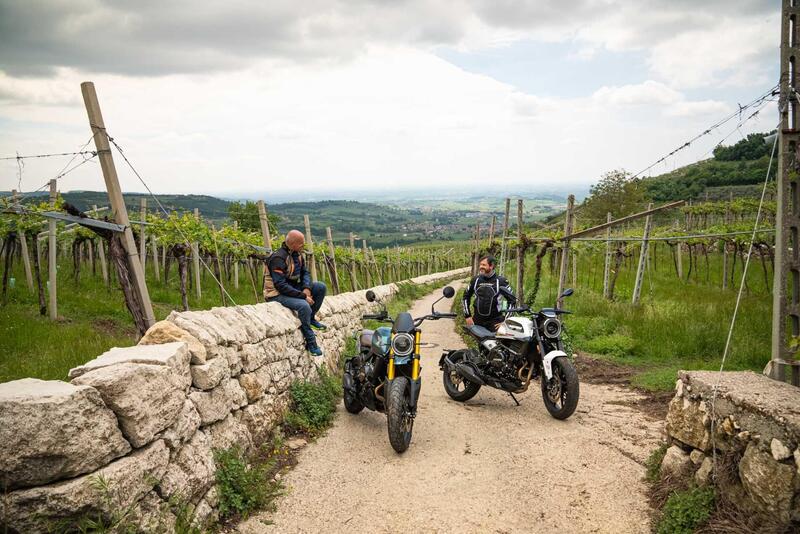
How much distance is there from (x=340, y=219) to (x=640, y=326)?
107004 millimetres

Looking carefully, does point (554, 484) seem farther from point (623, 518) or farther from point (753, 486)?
point (753, 486)

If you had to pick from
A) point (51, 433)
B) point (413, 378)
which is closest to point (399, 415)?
Result: point (413, 378)

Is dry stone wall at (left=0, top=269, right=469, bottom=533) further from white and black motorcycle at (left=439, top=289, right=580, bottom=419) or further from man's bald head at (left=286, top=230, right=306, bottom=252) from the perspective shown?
white and black motorcycle at (left=439, top=289, right=580, bottom=419)

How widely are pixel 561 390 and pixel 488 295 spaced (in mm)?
2184

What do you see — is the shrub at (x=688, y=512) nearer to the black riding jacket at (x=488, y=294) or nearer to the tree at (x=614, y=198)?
the black riding jacket at (x=488, y=294)

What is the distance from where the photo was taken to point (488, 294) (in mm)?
8141

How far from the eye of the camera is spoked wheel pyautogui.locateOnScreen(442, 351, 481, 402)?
738 cm

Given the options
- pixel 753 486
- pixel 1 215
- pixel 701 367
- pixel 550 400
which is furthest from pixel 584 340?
pixel 1 215

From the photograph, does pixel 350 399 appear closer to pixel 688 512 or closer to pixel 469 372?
pixel 469 372

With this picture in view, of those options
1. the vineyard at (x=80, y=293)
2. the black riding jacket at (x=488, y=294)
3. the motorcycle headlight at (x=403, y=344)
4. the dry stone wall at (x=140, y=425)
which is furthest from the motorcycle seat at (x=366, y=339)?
the black riding jacket at (x=488, y=294)

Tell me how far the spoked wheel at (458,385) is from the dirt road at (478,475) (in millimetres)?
407

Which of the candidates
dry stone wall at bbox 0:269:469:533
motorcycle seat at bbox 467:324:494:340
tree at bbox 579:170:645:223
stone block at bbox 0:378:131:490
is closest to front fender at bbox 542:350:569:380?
motorcycle seat at bbox 467:324:494:340

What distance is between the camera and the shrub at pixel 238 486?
4.07 m

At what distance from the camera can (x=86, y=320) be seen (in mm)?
9922
